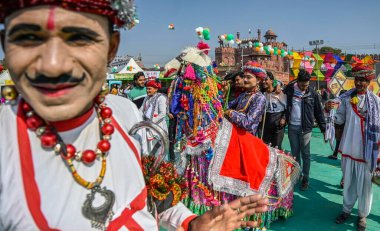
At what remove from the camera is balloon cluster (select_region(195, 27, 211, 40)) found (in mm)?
3691

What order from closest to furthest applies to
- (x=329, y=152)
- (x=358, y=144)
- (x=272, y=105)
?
(x=358, y=144)
(x=272, y=105)
(x=329, y=152)

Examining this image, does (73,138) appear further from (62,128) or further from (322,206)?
(322,206)

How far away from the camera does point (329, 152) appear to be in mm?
6559

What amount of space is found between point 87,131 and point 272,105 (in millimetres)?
4524

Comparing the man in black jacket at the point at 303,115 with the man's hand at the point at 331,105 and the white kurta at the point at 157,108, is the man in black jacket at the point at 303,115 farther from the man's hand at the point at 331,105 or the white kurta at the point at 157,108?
the white kurta at the point at 157,108

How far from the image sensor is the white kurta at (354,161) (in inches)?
128

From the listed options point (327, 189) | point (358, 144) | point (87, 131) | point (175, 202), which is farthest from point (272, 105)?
point (87, 131)

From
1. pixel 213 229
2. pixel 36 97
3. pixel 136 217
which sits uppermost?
pixel 36 97

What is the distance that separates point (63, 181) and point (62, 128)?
0.17 metres

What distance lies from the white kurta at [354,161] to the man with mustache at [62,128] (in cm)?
299

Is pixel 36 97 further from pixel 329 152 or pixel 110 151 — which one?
pixel 329 152

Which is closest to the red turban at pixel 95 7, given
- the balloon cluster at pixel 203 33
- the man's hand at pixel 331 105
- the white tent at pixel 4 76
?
the balloon cluster at pixel 203 33

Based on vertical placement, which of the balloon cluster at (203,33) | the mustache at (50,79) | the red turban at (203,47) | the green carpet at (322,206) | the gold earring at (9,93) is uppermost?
the balloon cluster at (203,33)

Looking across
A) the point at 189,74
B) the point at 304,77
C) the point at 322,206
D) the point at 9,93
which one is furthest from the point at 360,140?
the point at 9,93
